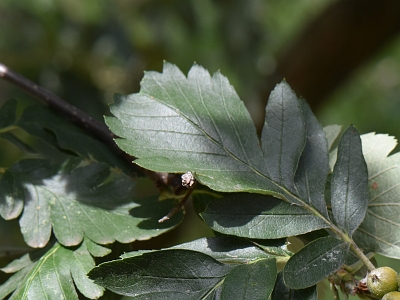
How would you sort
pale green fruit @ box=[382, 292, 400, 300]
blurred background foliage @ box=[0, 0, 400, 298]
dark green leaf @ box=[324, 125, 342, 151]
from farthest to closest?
1. blurred background foliage @ box=[0, 0, 400, 298]
2. dark green leaf @ box=[324, 125, 342, 151]
3. pale green fruit @ box=[382, 292, 400, 300]

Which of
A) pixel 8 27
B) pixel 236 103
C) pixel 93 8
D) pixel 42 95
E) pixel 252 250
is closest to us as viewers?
pixel 252 250

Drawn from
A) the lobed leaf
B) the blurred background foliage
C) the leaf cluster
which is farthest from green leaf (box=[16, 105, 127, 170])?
the blurred background foliage

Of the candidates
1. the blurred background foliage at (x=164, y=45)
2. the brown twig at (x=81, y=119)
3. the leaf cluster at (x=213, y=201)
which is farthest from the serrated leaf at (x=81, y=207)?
the blurred background foliage at (x=164, y=45)

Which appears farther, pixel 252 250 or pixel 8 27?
pixel 8 27

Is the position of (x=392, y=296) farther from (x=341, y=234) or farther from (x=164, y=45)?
(x=164, y=45)

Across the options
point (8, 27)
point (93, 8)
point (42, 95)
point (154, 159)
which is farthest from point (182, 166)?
point (93, 8)

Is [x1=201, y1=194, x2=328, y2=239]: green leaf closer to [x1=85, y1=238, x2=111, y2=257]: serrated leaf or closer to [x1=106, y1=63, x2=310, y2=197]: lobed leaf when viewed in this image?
[x1=106, y1=63, x2=310, y2=197]: lobed leaf

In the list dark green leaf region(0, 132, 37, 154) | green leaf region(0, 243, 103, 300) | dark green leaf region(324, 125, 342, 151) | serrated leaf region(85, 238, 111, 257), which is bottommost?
green leaf region(0, 243, 103, 300)

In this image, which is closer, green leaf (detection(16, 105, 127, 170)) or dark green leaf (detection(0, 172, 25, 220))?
dark green leaf (detection(0, 172, 25, 220))

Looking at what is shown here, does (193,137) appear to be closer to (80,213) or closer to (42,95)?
(80,213)
